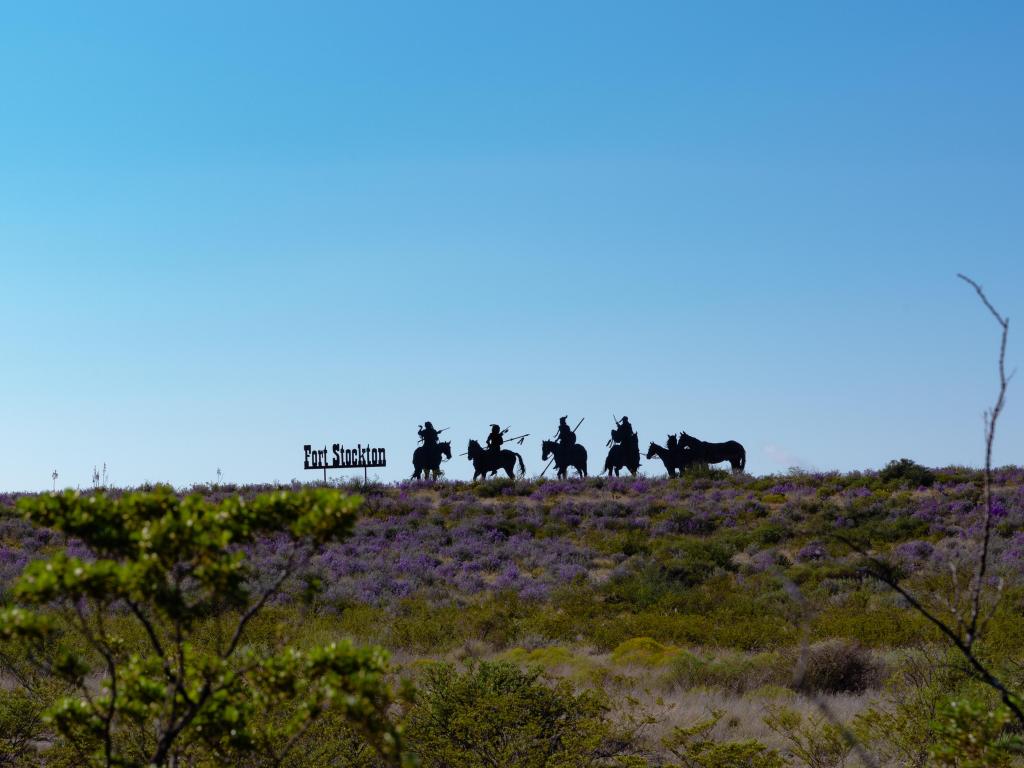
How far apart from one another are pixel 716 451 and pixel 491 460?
1003 cm

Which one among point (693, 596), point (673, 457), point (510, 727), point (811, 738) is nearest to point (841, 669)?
point (811, 738)

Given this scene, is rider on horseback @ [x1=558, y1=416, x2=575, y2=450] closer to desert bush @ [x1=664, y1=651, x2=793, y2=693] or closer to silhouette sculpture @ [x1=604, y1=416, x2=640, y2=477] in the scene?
silhouette sculpture @ [x1=604, y1=416, x2=640, y2=477]

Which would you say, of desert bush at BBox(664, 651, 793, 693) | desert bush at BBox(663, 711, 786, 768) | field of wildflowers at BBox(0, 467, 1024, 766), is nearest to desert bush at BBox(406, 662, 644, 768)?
field of wildflowers at BBox(0, 467, 1024, 766)

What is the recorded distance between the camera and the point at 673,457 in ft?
Result: 150

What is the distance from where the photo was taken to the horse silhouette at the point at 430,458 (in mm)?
45969

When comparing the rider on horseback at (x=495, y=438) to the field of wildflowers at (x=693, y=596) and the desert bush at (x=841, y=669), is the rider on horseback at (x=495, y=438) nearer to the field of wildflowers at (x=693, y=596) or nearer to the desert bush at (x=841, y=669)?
the field of wildflowers at (x=693, y=596)

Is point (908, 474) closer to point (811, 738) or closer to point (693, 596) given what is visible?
point (693, 596)

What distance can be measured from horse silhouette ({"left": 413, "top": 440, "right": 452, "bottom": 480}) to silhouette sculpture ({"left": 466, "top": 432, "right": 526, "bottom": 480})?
3.72 feet

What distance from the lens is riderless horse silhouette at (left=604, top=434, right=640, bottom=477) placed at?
45.9m

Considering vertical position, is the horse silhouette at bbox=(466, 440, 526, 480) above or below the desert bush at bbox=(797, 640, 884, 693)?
above

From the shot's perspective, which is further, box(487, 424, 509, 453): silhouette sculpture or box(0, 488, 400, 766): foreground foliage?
box(487, 424, 509, 453): silhouette sculpture

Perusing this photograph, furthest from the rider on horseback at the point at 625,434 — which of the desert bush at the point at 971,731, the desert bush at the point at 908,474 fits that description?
the desert bush at the point at 971,731

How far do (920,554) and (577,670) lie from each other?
50.1 feet

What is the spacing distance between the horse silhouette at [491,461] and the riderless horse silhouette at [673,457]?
586 cm
